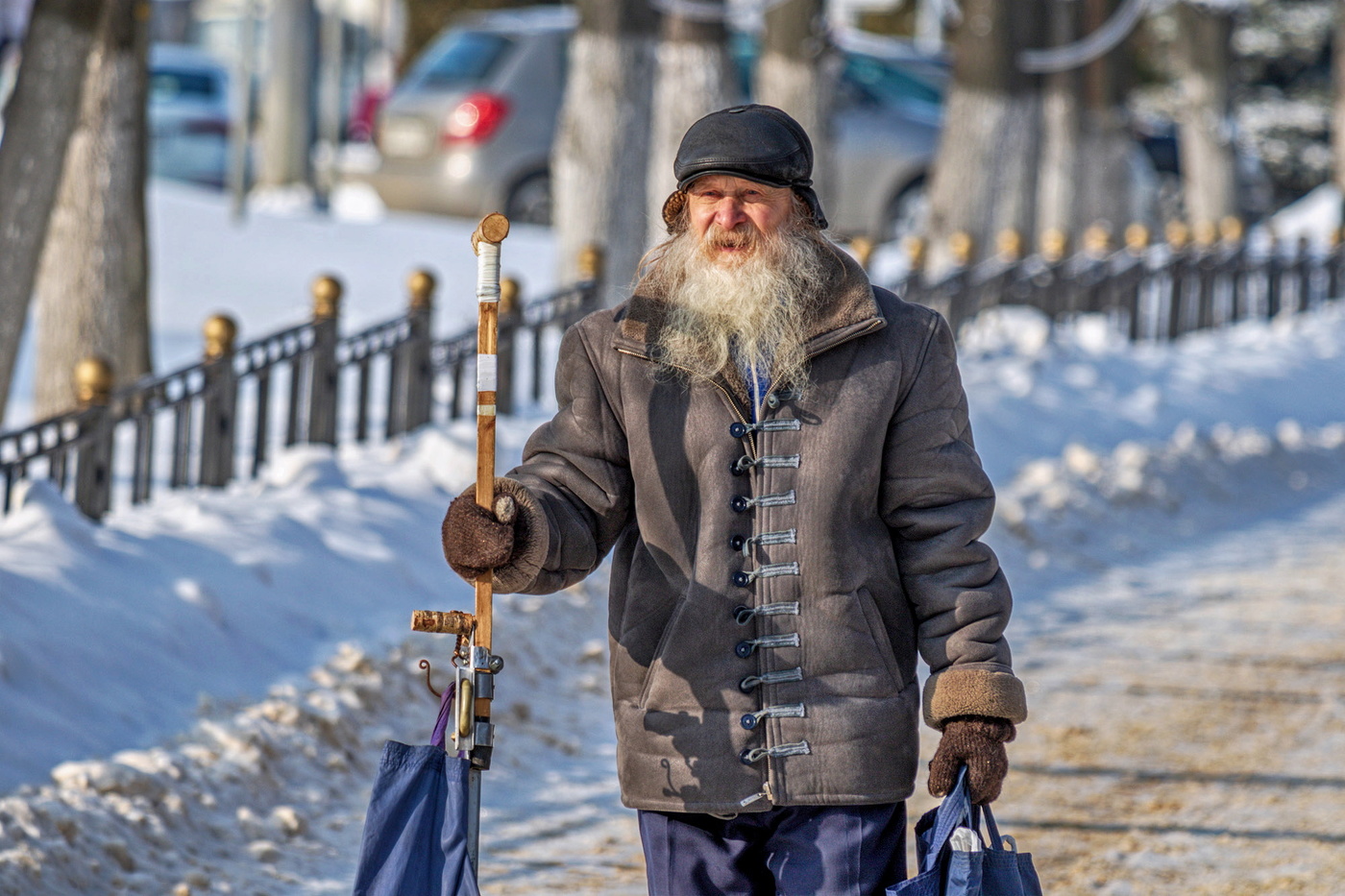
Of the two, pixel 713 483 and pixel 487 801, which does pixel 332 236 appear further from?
pixel 713 483

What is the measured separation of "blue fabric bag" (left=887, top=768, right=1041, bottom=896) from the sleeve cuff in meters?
0.10

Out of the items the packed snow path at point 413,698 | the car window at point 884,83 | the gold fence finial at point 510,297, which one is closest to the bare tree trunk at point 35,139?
the packed snow path at point 413,698

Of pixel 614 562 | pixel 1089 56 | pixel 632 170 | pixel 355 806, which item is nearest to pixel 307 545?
pixel 355 806

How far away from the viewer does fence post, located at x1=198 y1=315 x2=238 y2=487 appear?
24.4 feet

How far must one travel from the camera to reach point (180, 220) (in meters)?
15.0

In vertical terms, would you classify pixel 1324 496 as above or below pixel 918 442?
above

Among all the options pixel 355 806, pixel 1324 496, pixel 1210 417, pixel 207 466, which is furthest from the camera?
pixel 1210 417

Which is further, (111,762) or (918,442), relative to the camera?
(111,762)

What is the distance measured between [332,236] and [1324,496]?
844 centimetres

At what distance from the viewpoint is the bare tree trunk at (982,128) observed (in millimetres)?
13898

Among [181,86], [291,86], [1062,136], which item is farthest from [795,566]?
[181,86]

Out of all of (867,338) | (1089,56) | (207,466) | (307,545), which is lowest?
(867,338)

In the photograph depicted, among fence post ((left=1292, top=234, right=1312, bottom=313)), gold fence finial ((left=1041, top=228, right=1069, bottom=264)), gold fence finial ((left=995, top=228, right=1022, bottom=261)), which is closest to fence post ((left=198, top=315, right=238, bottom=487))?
gold fence finial ((left=995, top=228, right=1022, bottom=261))

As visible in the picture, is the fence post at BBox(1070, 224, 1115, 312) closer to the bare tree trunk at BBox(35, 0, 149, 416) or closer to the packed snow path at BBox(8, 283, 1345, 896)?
the packed snow path at BBox(8, 283, 1345, 896)
